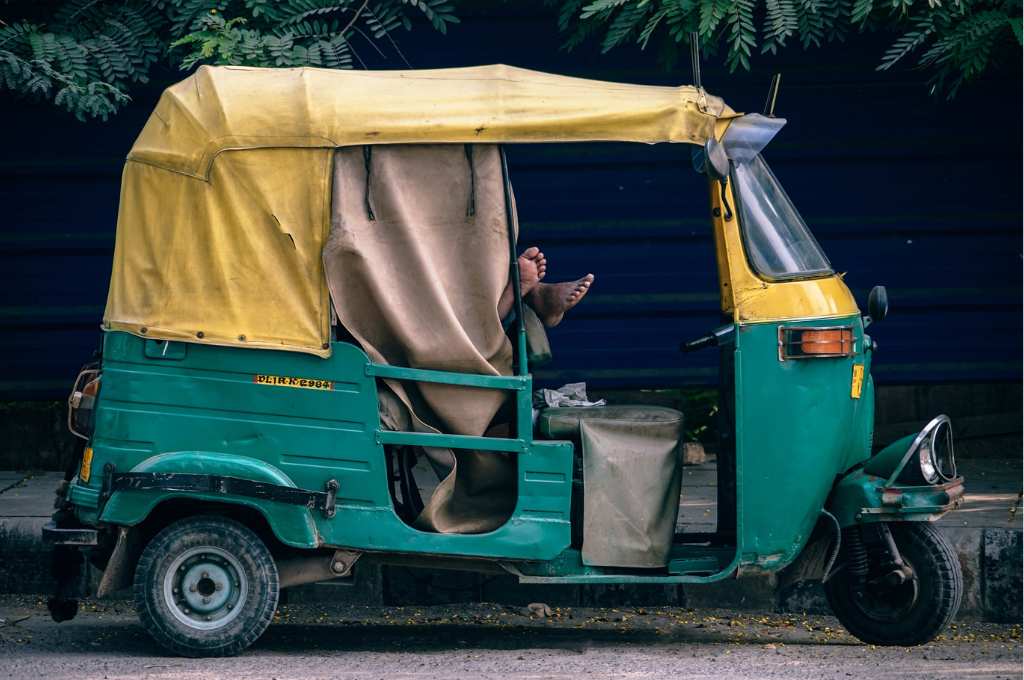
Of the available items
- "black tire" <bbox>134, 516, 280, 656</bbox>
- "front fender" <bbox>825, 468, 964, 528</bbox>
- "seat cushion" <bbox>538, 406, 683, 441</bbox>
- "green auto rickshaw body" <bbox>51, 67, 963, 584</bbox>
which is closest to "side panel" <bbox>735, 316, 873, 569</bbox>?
"green auto rickshaw body" <bbox>51, 67, 963, 584</bbox>

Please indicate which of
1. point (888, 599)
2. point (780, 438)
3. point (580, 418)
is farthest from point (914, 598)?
point (580, 418)

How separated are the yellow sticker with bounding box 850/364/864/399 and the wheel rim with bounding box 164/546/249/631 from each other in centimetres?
245

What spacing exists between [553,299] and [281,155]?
120 centimetres

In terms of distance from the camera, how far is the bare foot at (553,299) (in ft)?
19.3

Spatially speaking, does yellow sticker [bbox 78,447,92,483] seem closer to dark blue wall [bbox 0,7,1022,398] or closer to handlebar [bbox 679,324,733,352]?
handlebar [bbox 679,324,733,352]

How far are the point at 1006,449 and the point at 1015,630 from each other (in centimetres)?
290

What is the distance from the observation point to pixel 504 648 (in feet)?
19.7

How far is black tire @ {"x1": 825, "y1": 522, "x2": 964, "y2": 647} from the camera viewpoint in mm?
5758

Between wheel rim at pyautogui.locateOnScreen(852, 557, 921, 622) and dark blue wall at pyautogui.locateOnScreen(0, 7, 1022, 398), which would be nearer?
wheel rim at pyautogui.locateOnScreen(852, 557, 921, 622)

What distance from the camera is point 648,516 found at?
5750 millimetres

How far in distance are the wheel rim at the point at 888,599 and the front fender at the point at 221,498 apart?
2.19m

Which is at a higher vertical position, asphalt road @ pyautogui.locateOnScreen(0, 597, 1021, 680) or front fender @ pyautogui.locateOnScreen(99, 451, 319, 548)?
front fender @ pyautogui.locateOnScreen(99, 451, 319, 548)

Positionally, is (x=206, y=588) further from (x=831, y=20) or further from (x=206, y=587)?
(x=831, y=20)

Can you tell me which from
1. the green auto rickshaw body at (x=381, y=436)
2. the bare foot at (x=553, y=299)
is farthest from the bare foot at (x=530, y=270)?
the green auto rickshaw body at (x=381, y=436)
